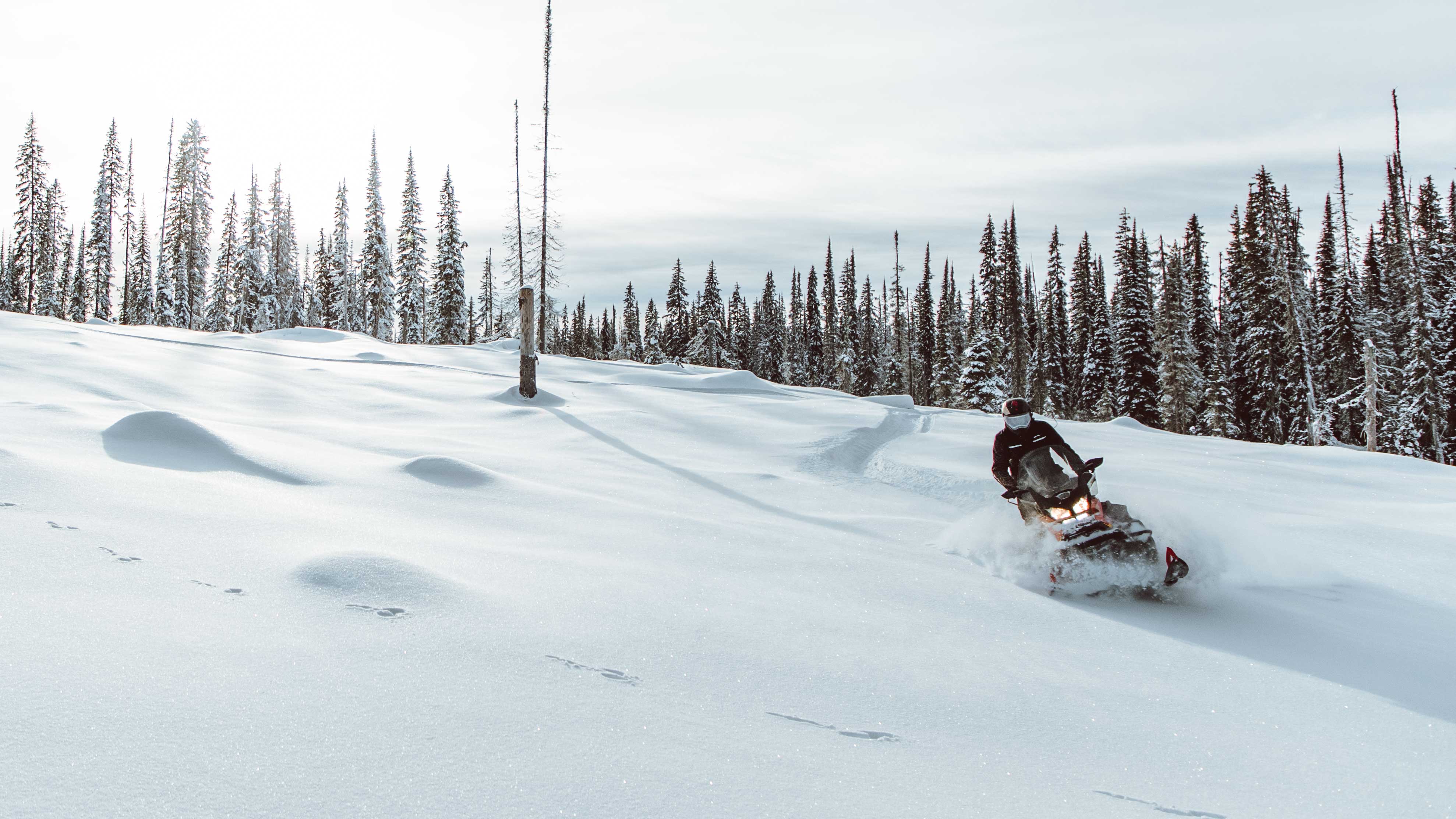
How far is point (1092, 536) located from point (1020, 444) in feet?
3.31

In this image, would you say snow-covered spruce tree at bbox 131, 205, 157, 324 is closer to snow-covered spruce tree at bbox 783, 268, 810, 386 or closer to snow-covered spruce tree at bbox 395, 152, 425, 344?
snow-covered spruce tree at bbox 395, 152, 425, 344

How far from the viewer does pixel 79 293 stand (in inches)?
2245

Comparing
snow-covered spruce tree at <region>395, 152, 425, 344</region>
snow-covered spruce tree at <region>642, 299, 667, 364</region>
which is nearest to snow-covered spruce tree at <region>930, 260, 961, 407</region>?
snow-covered spruce tree at <region>642, 299, 667, 364</region>

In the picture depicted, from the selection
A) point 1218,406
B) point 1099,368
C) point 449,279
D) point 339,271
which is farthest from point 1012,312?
point 339,271

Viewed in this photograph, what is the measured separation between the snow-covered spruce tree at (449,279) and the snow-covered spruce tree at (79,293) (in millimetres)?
24468

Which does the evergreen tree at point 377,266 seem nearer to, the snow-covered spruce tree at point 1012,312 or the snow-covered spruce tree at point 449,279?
Result: the snow-covered spruce tree at point 449,279

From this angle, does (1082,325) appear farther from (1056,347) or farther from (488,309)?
(488,309)

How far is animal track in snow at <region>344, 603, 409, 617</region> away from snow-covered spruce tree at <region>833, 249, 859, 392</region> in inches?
2175

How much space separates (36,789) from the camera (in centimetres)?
209

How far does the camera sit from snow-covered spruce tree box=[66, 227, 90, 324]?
182 feet

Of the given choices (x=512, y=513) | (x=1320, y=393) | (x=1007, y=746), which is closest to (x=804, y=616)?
(x=1007, y=746)

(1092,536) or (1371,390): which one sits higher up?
(1371,390)

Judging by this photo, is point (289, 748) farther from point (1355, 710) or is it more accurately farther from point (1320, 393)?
point (1320, 393)

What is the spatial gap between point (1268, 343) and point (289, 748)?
170 feet
